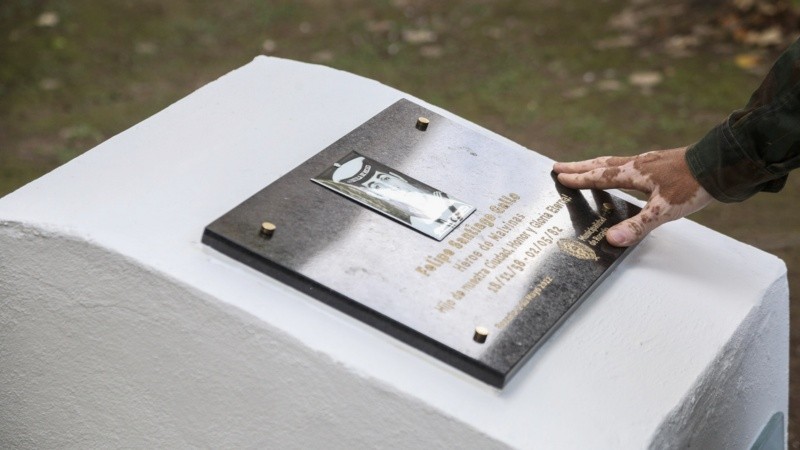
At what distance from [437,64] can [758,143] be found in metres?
2.82

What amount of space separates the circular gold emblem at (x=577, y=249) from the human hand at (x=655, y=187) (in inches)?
2.2

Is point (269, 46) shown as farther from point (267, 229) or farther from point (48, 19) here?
point (267, 229)

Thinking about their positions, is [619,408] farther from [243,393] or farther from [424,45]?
[424,45]

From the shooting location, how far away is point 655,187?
2.18 m

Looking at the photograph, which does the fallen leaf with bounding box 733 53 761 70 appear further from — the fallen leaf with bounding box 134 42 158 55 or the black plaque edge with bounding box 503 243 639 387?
the black plaque edge with bounding box 503 243 639 387

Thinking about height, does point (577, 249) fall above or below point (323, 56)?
above

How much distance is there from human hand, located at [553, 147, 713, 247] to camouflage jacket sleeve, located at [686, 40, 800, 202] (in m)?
0.03

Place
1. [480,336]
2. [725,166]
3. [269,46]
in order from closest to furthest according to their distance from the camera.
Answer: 1. [480,336]
2. [725,166]
3. [269,46]

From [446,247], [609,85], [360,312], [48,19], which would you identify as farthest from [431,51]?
[360,312]

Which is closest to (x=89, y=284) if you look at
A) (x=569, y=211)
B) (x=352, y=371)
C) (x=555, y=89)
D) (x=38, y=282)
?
(x=38, y=282)

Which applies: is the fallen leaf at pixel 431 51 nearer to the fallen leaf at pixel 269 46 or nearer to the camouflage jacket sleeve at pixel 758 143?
the fallen leaf at pixel 269 46

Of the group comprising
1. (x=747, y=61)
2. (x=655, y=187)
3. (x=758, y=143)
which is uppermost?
(x=758, y=143)

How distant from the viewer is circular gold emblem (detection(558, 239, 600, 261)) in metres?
2.12

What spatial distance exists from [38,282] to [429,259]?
0.76 meters
